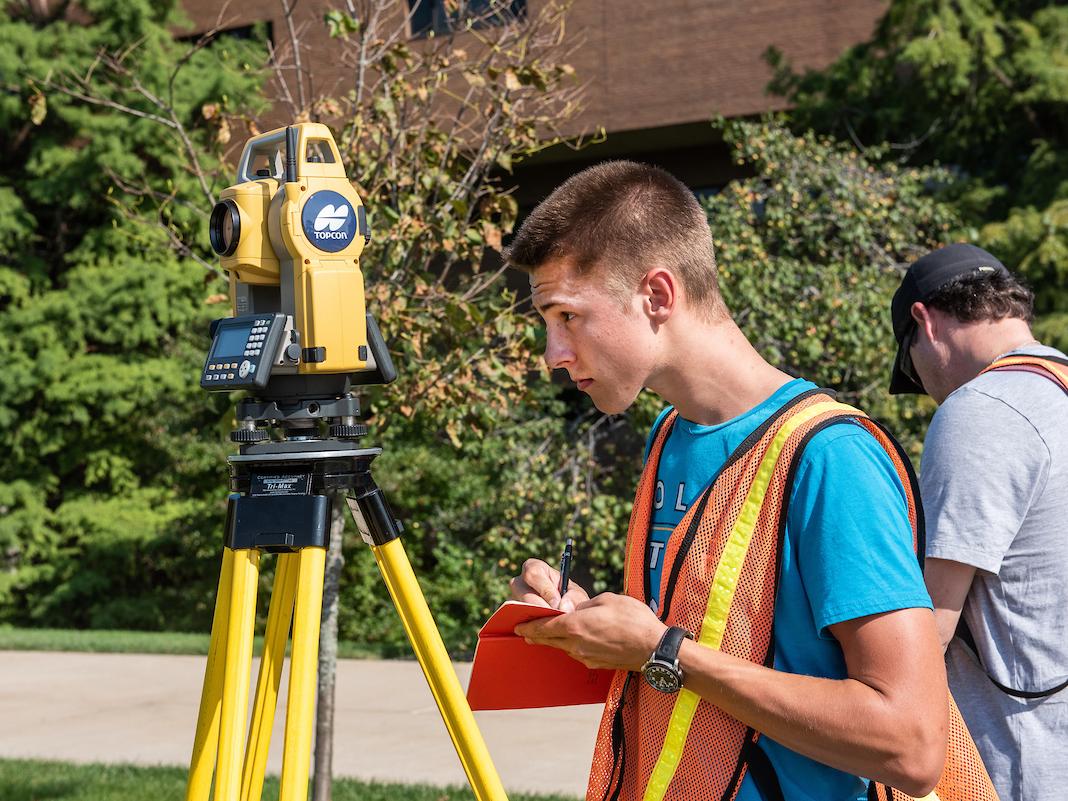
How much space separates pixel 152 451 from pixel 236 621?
42.6ft

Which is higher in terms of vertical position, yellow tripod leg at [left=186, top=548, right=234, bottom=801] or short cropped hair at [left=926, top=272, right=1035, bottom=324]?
short cropped hair at [left=926, top=272, right=1035, bottom=324]

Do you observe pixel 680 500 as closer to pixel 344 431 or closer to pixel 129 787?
pixel 344 431

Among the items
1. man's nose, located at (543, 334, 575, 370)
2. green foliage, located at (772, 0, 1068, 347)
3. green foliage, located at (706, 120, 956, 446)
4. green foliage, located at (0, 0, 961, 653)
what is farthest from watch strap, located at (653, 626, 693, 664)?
green foliage, located at (772, 0, 1068, 347)

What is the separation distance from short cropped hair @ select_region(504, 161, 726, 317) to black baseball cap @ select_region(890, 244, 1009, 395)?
0.88 meters

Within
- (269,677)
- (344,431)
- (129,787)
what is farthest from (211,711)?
(129,787)

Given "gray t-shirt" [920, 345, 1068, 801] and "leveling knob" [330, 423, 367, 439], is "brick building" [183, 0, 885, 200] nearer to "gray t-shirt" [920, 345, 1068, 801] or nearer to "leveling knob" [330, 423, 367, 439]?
"leveling knob" [330, 423, 367, 439]

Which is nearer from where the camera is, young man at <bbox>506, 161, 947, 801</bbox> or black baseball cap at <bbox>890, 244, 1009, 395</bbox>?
young man at <bbox>506, 161, 947, 801</bbox>

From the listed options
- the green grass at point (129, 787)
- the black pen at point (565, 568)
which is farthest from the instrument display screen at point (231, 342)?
the green grass at point (129, 787)

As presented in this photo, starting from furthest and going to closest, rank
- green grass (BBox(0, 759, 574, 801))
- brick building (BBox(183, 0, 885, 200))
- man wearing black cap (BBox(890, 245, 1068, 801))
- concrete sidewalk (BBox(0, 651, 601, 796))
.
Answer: brick building (BBox(183, 0, 885, 200)), concrete sidewalk (BBox(0, 651, 601, 796)), green grass (BBox(0, 759, 574, 801)), man wearing black cap (BBox(890, 245, 1068, 801))

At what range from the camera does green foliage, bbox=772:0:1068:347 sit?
30.0 feet

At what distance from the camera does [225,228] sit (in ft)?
8.98

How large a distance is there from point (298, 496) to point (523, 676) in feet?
2.37

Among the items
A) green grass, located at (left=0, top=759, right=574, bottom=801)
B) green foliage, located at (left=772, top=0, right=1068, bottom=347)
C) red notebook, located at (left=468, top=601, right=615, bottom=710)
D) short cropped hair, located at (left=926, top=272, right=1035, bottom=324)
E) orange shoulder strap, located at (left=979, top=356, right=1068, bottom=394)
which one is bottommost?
green grass, located at (left=0, top=759, right=574, bottom=801)

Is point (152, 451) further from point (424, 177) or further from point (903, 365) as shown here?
point (903, 365)
